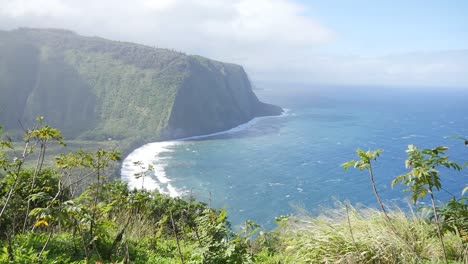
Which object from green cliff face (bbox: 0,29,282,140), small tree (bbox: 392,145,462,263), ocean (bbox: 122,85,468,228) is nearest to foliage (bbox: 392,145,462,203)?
small tree (bbox: 392,145,462,263)

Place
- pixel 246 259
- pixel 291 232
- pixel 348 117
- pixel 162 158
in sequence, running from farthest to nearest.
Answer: pixel 348 117 → pixel 162 158 → pixel 291 232 → pixel 246 259

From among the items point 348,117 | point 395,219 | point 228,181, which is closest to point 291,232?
point 395,219

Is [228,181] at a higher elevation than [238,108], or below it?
below

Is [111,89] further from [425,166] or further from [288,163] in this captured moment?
[425,166]

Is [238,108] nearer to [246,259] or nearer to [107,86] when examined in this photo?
[107,86]

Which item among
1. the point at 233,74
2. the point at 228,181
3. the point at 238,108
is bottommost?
the point at 228,181

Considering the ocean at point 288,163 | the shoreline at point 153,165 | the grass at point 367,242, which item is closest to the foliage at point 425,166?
the grass at point 367,242
